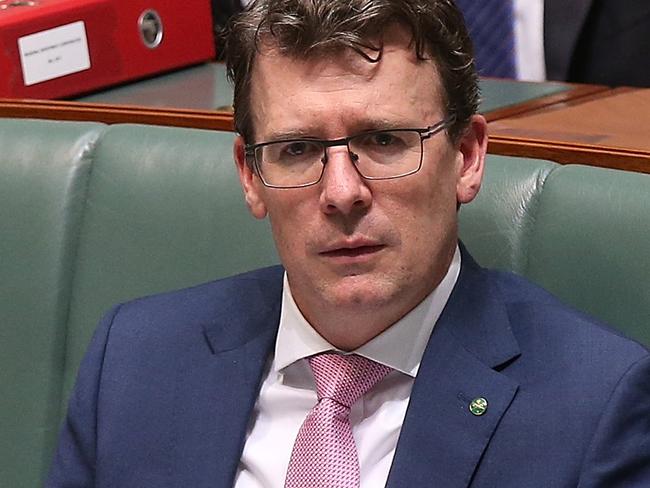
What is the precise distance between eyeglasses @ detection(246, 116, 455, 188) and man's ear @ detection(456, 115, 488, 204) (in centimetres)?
5

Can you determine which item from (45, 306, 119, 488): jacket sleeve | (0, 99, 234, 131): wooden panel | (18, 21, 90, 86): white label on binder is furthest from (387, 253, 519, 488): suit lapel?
(18, 21, 90, 86): white label on binder

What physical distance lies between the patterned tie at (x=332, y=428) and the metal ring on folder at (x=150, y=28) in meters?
1.00

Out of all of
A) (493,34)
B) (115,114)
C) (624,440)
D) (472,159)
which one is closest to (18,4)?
(115,114)

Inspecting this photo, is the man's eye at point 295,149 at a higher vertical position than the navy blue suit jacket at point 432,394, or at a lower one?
higher

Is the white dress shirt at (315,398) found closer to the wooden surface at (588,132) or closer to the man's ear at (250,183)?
the man's ear at (250,183)

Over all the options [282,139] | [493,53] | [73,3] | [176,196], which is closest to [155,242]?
[176,196]

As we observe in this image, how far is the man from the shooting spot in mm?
1414

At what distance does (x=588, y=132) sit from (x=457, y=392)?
0.49m

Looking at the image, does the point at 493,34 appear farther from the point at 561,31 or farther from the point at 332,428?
the point at 332,428

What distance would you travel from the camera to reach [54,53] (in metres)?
2.25

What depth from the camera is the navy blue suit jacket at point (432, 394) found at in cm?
139

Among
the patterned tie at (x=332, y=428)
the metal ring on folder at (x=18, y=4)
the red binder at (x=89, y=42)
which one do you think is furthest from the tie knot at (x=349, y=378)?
the metal ring on folder at (x=18, y=4)

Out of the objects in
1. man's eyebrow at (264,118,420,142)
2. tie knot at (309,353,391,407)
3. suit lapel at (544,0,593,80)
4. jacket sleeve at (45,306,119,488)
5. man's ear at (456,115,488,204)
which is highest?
man's eyebrow at (264,118,420,142)

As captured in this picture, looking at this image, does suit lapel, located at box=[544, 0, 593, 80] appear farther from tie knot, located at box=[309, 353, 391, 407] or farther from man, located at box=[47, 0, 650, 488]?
tie knot, located at box=[309, 353, 391, 407]
